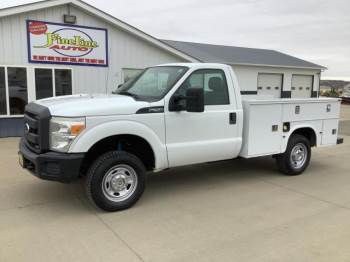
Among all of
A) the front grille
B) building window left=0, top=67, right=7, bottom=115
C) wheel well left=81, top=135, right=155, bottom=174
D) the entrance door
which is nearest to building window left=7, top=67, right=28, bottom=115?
building window left=0, top=67, right=7, bottom=115

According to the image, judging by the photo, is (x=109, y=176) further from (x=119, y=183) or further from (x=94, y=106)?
(x=94, y=106)

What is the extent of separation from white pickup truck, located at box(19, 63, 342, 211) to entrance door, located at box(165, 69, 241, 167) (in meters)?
0.02

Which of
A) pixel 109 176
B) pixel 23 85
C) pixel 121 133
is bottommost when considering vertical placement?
pixel 109 176

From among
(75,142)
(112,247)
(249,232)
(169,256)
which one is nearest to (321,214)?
(249,232)

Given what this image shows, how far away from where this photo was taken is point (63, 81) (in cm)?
1217

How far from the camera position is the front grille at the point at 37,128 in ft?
15.2

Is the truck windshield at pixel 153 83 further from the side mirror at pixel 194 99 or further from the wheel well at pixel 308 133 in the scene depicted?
the wheel well at pixel 308 133

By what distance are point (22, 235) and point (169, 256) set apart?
1774 millimetres

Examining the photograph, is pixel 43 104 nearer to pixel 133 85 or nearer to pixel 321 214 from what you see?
pixel 133 85

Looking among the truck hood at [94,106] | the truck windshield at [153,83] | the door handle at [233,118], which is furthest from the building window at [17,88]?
the door handle at [233,118]

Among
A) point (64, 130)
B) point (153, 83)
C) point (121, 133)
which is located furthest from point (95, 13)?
point (64, 130)

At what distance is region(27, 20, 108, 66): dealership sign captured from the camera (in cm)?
1148

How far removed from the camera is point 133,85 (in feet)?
19.8

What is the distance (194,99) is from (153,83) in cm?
101
